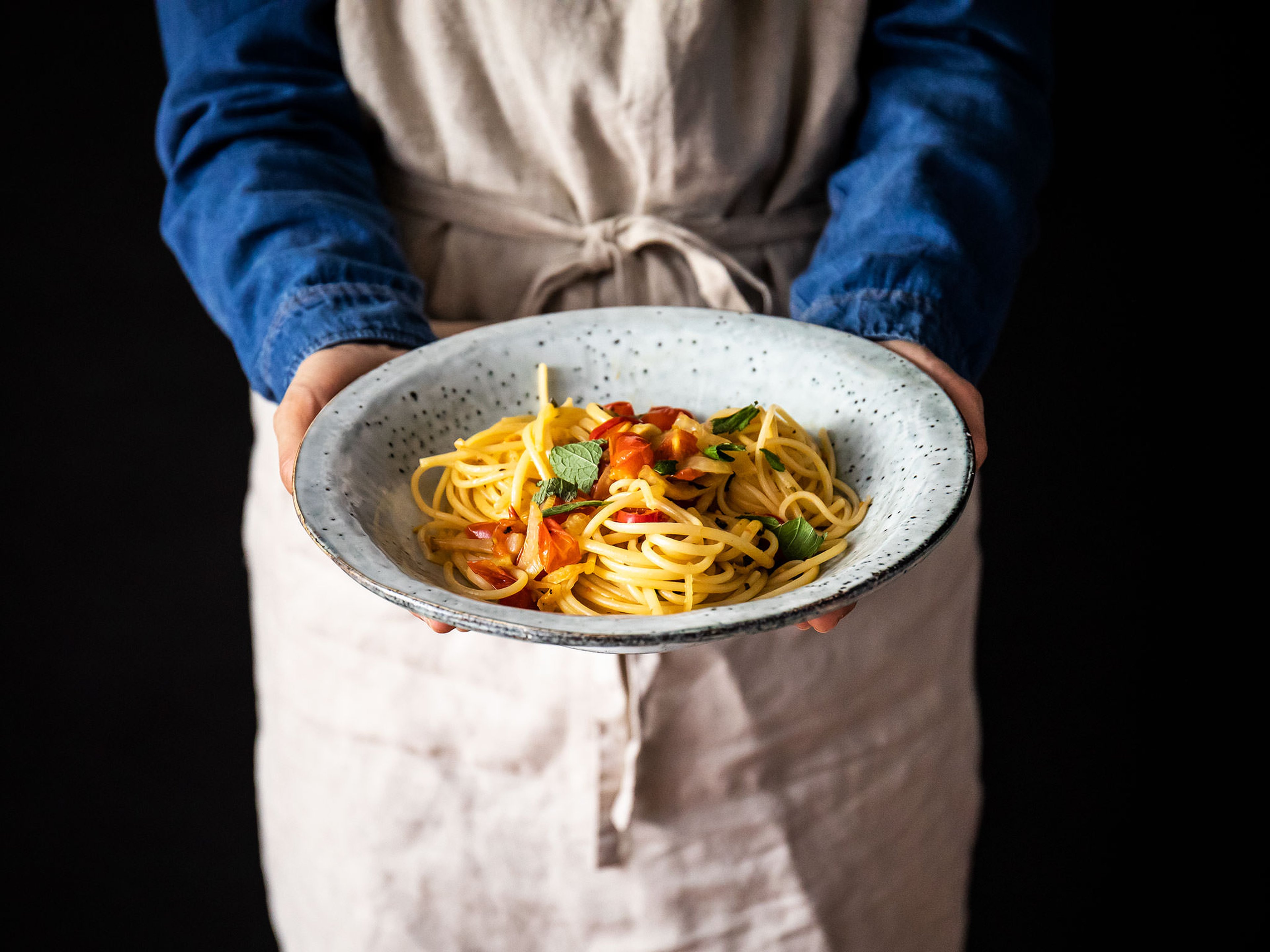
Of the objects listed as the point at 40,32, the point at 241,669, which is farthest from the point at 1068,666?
the point at 40,32

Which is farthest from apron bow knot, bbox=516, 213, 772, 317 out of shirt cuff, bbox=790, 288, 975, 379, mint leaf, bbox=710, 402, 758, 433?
mint leaf, bbox=710, 402, 758, 433

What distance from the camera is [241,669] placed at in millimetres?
2334

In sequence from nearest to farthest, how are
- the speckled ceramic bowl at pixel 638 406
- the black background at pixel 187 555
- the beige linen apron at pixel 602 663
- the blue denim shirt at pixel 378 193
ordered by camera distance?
the speckled ceramic bowl at pixel 638 406 → the blue denim shirt at pixel 378 193 → the beige linen apron at pixel 602 663 → the black background at pixel 187 555

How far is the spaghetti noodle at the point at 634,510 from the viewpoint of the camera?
3.20 feet

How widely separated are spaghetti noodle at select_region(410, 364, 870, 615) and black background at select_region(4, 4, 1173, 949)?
124 cm

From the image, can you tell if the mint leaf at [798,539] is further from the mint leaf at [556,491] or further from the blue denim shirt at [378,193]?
the blue denim shirt at [378,193]

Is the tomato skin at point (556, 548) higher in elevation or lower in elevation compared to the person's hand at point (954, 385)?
lower

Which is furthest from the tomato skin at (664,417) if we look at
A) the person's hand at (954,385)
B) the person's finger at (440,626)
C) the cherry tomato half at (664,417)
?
the person's finger at (440,626)

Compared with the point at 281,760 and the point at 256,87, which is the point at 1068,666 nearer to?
the point at 281,760

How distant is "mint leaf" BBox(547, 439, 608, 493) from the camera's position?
1025mm

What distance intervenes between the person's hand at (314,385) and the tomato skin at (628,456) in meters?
0.27

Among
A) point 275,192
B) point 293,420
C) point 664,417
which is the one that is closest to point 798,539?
point 664,417

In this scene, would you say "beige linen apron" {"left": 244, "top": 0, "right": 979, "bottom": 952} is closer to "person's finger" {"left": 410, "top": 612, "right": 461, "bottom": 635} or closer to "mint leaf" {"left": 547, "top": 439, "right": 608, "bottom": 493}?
"mint leaf" {"left": 547, "top": 439, "right": 608, "bottom": 493}

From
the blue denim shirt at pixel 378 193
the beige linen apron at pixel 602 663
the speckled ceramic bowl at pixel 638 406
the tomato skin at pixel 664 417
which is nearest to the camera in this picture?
the speckled ceramic bowl at pixel 638 406
